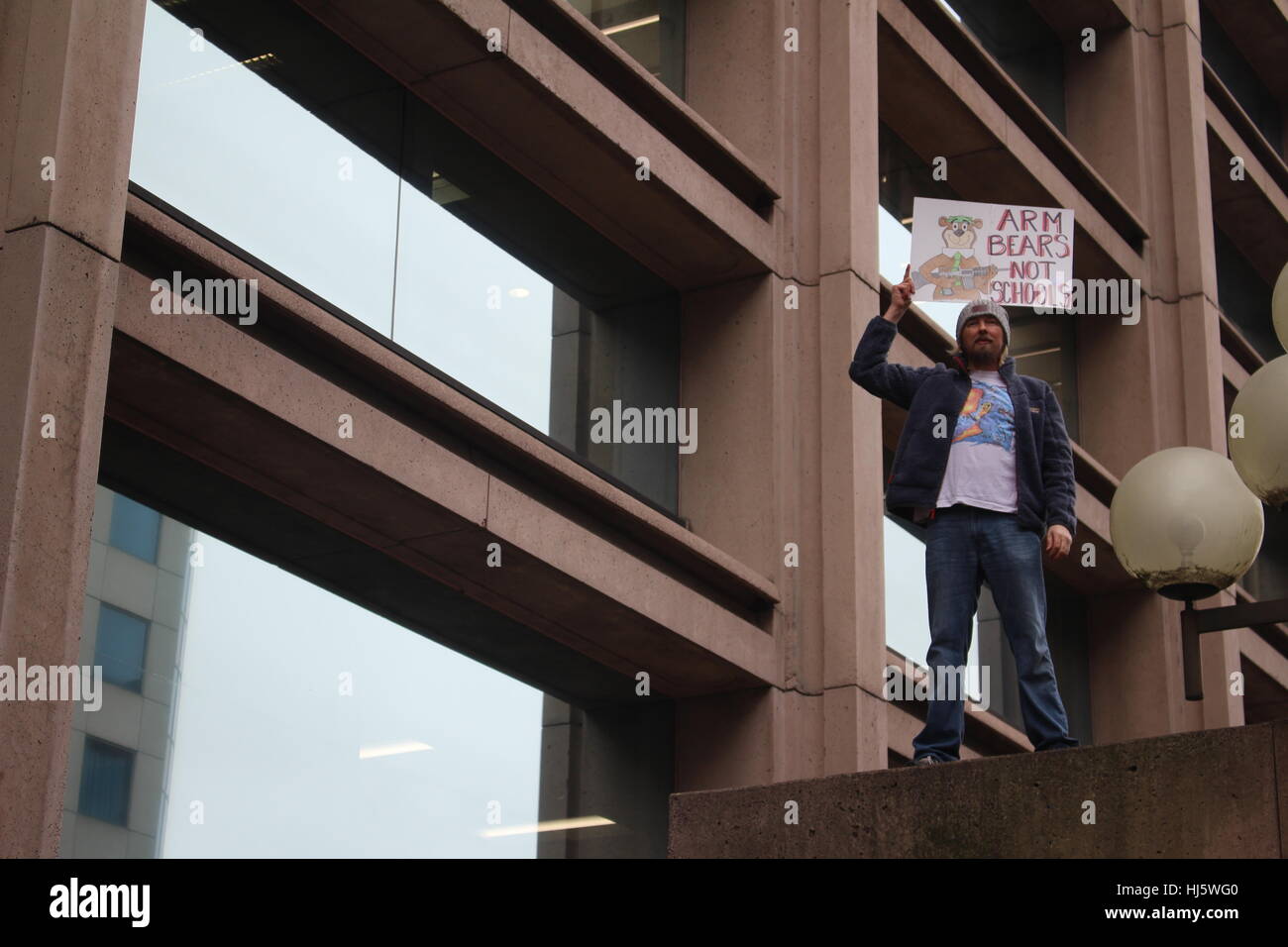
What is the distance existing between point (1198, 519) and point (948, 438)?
1.52 m

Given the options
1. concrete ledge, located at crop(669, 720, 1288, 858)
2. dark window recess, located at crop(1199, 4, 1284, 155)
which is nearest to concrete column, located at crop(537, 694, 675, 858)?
concrete ledge, located at crop(669, 720, 1288, 858)

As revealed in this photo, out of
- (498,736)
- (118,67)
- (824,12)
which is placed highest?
(824,12)

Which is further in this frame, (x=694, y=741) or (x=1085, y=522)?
(x=1085, y=522)

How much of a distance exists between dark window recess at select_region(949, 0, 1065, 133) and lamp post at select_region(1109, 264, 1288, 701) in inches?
575

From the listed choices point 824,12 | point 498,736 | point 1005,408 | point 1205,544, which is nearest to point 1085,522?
point 824,12

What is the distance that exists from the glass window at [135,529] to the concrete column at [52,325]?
2.24 m

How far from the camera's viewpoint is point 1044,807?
7.38 metres

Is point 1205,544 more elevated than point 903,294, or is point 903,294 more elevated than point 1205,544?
point 903,294

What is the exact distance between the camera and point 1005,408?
9.30 meters

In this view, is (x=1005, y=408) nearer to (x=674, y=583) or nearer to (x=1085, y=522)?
(x=674, y=583)

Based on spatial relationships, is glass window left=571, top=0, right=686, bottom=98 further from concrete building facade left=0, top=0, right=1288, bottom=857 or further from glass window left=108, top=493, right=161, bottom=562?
glass window left=108, top=493, right=161, bottom=562

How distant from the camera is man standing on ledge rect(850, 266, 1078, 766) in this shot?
873 centimetres
